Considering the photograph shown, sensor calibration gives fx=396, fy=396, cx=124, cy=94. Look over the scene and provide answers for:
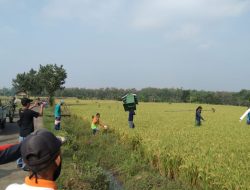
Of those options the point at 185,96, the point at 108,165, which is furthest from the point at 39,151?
the point at 185,96

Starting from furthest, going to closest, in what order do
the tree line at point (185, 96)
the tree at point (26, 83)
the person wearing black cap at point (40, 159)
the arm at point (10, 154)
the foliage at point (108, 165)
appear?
the tree line at point (185, 96) < the tree at point (26, 83) < the foliage at point (108, 165) < the arm at point (10, 154) < the person wearing black cap at point (40, 159)

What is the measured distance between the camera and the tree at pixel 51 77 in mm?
69000

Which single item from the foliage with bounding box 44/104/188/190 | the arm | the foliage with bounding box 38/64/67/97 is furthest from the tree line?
the arm

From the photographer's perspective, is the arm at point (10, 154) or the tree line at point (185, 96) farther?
the tree line at point (185, 96)

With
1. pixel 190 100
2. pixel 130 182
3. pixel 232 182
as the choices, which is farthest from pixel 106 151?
pixel 190 100

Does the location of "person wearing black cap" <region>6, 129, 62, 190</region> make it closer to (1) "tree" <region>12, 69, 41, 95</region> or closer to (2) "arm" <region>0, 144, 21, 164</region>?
(2) "arm" <region>0, 144, 21, 164</region>

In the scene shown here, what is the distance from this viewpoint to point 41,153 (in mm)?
2211

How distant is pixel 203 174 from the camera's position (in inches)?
308

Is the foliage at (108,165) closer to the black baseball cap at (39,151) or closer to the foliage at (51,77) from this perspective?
the black baseball cap at (39,151)

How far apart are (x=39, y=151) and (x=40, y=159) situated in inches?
1.8

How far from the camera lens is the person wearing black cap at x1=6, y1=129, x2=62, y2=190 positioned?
2.21m

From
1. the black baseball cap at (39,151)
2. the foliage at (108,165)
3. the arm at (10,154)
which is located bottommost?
the foliage at (108,165)

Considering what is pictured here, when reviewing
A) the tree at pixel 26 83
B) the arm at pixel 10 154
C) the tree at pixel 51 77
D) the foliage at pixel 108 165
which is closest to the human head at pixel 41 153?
the arm at pixel 10 154

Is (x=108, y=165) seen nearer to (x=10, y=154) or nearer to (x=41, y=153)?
(x=10, y=154)
